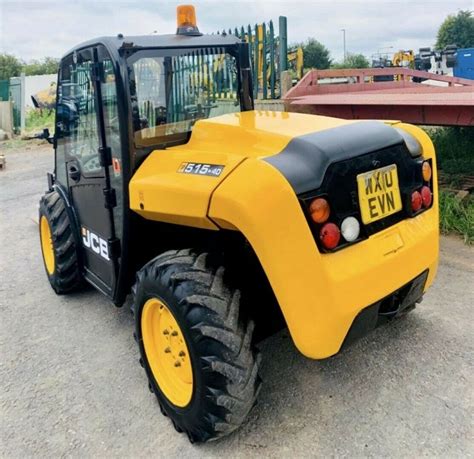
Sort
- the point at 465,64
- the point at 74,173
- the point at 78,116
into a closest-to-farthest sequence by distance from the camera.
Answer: the point at 78,116 → the point at 74,173 → the point at 465,64

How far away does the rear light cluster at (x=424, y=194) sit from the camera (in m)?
2.47

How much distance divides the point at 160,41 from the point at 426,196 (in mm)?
1704

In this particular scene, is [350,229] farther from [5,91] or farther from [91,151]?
[5,91]

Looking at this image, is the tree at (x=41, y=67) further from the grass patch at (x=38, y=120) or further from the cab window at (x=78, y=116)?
the cab window at (x=78, y=116)

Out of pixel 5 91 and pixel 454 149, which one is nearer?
pixel 454 149

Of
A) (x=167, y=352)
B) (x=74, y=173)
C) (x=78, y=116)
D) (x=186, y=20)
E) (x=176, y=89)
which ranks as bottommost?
(x=167, y=352)

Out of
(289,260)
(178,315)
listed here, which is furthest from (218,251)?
(289,260)

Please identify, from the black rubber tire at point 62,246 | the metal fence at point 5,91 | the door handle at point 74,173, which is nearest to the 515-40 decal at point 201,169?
the door handle at point 74,173

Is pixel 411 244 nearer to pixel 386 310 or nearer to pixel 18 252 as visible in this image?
pixel 386 310

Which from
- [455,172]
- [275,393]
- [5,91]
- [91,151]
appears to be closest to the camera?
[275,393]

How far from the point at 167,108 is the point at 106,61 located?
414mm

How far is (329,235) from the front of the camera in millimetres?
2041

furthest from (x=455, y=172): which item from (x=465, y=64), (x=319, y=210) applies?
(x=465, y=64)

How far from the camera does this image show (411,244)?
2336 mm
